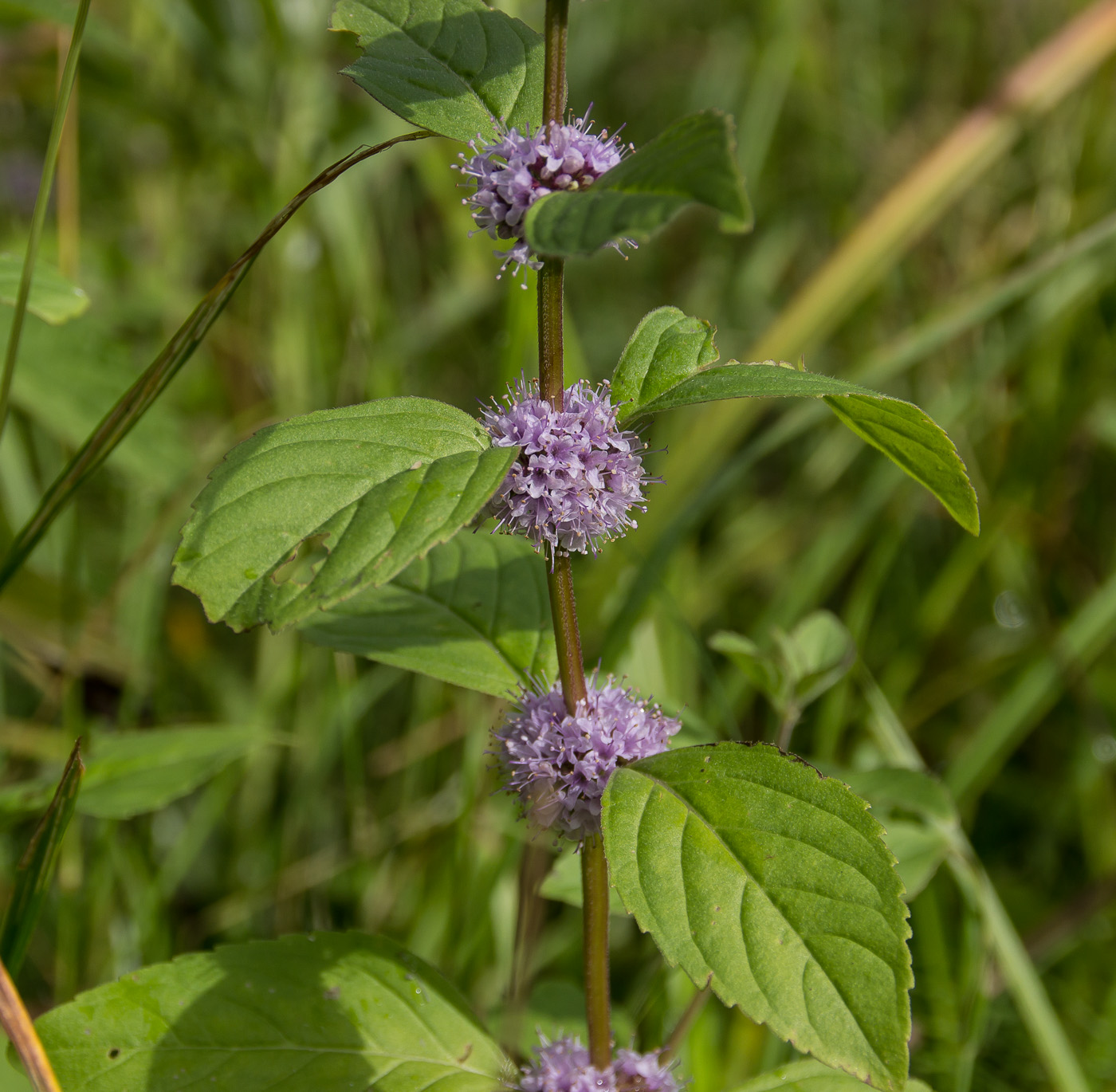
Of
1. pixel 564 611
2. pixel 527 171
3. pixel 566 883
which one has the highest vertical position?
pixel 527 171

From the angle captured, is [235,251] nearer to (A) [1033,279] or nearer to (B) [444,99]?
(A) [1033,279]

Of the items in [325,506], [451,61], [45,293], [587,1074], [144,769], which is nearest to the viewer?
[325,506]

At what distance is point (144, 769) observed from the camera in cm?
143

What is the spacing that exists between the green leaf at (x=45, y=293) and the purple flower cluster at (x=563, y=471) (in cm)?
62

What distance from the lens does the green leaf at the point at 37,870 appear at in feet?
3.28

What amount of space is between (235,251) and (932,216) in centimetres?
195

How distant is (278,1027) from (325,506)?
558 mm

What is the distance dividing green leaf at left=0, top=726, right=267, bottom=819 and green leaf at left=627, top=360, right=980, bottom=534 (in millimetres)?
827

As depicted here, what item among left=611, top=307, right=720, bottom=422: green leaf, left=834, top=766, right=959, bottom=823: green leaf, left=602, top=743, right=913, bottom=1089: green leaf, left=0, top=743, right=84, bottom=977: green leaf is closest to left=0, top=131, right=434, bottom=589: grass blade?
left=0, top=743, right=84, bottom=977: green leaf

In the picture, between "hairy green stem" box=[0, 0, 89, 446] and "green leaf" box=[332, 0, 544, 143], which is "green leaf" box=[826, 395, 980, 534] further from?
"hairy green stem" box=[0, 0, 89, 446]

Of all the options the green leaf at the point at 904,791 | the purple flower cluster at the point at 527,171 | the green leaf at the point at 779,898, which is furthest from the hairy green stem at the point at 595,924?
the purple flower cluster at the point at 527,171

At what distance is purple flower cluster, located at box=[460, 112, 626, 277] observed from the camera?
2.69 ft

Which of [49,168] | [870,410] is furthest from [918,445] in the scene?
[49,168]

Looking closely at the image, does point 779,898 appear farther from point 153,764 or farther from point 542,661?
point 153,764
